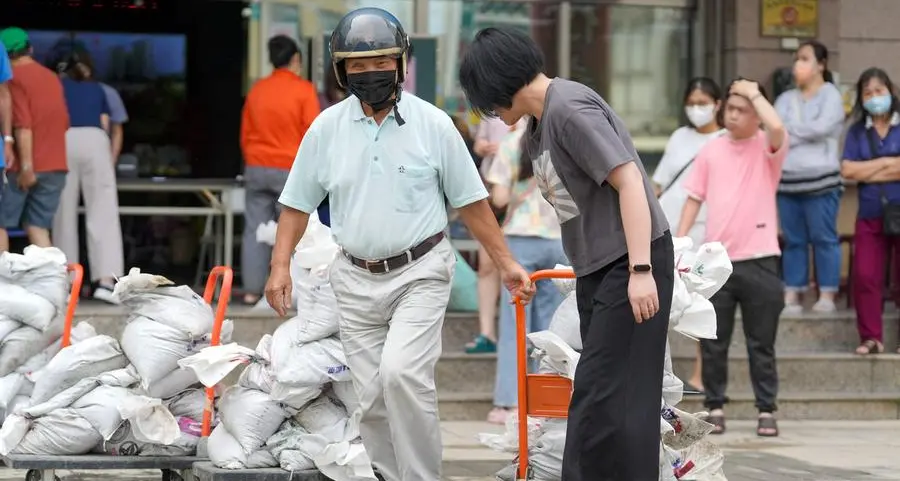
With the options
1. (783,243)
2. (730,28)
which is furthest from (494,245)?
(730,28)

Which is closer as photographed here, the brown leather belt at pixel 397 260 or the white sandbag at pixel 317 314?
the brown leather belt at pixel 397 260

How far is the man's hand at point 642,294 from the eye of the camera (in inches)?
206

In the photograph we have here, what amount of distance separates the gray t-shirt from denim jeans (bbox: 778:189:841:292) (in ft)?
18.2

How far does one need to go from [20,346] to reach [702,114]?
4593mm

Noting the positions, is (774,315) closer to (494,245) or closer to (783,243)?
(783,243)

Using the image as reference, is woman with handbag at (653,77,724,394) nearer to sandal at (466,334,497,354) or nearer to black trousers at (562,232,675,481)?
sandal at (466,334,497,354)

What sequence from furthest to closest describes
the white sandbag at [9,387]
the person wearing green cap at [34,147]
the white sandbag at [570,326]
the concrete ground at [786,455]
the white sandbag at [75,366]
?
1. the person wearing green cap at [34,147]
2. the concrete ground at [786,455]
3. the white sandbag at [9,387]
4. the white sandbag at [75,366]
5. the white sandbag at [570,326]

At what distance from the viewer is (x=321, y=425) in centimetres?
657

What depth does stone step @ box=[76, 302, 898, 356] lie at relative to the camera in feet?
32.6

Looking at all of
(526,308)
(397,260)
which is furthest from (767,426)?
(397,260)

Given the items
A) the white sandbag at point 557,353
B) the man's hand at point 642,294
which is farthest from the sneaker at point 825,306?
the man's hand at point 642,294

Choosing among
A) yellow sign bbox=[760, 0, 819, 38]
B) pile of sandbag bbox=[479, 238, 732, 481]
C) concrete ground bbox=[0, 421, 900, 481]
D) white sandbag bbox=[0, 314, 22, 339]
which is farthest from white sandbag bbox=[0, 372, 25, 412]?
yellow sign bbox=[760, 0, 819, 38]

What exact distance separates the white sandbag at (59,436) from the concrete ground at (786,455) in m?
0.83

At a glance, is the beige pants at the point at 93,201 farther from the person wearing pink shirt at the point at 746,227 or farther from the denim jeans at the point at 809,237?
the denim jeans at the point at 809,237
